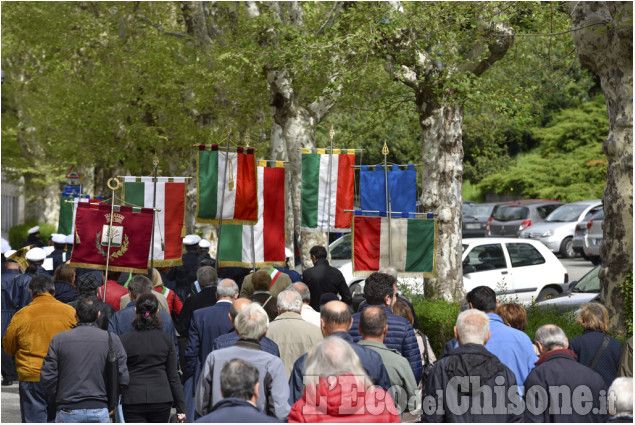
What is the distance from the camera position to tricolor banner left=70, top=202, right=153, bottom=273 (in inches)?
442

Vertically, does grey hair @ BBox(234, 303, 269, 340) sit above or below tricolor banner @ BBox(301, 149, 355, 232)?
below

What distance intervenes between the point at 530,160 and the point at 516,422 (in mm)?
40492

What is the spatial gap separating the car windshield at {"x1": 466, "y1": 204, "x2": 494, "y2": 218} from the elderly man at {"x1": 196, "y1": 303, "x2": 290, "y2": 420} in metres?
30.4

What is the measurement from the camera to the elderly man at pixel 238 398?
Answer: 4285 mm

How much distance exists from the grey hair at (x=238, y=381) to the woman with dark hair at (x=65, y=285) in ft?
20.8

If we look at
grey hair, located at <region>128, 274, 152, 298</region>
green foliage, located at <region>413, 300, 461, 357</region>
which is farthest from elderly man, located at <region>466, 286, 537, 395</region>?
green foliage, located at <region>413, 300, 461, 357</region>

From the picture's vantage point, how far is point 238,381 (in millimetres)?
4418

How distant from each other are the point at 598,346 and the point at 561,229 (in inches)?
943

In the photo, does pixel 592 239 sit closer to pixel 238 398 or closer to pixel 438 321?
pixel 438 321

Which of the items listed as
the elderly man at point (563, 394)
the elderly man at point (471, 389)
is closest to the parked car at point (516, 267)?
the elderly man at point (563, 394)

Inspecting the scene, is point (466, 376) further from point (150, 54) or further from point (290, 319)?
point (150, 54)

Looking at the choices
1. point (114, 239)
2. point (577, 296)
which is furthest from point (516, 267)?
point (114, 239)

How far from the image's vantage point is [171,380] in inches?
287

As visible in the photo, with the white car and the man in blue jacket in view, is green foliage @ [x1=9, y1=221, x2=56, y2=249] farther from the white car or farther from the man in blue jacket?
the man in blue jacket
